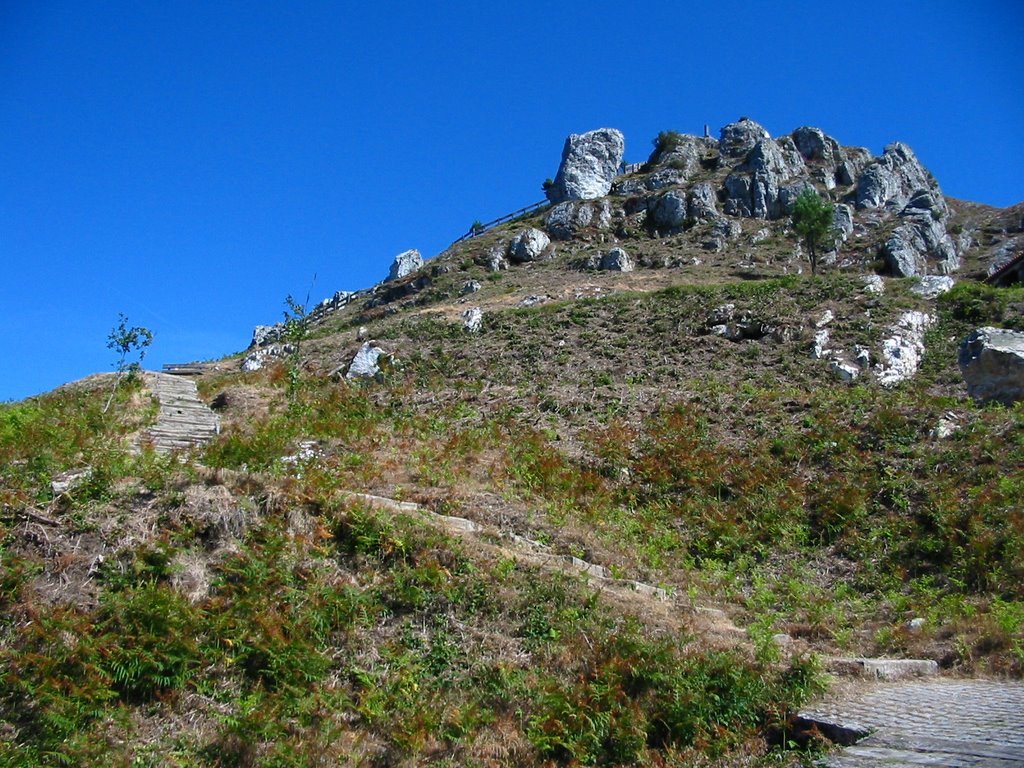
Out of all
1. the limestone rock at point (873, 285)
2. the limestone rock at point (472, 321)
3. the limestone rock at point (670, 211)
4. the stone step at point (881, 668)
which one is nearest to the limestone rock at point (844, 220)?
the limestone rock at point (670, 211)

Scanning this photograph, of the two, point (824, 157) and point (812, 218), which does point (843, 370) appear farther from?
point (824, 157)

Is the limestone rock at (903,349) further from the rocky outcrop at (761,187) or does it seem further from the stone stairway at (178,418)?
the rocky outcrop at (761,187)

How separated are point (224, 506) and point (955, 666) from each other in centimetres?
752

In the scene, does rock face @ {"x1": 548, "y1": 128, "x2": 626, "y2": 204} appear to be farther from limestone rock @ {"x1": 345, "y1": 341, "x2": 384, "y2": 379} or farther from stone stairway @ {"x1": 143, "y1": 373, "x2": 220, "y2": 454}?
stone stairway @ {"x1": 143, "y1": 373, "x2": 220, "y2": 454}

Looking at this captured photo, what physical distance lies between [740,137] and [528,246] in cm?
2689

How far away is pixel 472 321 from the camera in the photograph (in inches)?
1001

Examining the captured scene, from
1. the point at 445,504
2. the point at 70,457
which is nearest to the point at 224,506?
the point at 70,457

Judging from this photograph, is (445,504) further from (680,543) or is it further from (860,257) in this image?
(860,257)

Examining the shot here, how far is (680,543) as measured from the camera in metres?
11.7

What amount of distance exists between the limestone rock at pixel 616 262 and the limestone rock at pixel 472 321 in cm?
1662

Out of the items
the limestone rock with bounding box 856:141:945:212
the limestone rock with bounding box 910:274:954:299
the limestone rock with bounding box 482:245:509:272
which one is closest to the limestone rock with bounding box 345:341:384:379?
the limestone rock with bounding box 910:274:954:299


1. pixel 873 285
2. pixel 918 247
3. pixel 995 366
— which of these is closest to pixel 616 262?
pixel 873 285

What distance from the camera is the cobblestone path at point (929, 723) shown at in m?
4.96

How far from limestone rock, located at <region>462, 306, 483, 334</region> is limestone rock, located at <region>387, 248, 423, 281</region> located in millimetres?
38821
